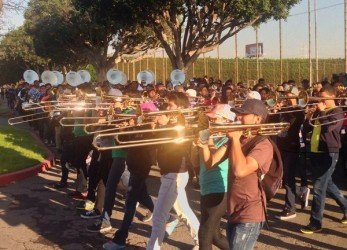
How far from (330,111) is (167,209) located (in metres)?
2.47

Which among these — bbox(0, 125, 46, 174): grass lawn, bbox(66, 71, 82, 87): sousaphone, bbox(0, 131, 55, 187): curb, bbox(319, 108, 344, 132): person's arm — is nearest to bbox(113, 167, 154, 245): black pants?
bbox(319, 108, 344, 132): person's arm

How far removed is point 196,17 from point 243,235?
54.7ft

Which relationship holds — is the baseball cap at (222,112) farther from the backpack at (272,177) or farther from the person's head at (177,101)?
the person's head at (177,101)

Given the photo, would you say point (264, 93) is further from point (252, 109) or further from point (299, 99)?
point (252, 109)

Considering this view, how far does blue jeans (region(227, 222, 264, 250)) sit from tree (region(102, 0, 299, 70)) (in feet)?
49.4

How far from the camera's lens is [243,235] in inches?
139

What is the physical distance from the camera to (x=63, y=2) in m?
33.6

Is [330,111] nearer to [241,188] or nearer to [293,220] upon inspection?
[293,220]

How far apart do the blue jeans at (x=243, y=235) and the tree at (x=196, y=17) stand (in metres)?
15.1

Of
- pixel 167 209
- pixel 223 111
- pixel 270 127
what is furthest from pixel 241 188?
pixel 167 209

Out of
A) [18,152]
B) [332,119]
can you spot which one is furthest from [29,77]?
[332,119]

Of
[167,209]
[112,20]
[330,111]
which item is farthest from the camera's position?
[112,20]

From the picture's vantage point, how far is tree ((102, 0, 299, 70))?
718 inches

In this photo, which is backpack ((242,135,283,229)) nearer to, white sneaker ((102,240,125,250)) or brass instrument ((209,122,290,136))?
brass instrument ((209,122,290,136))
